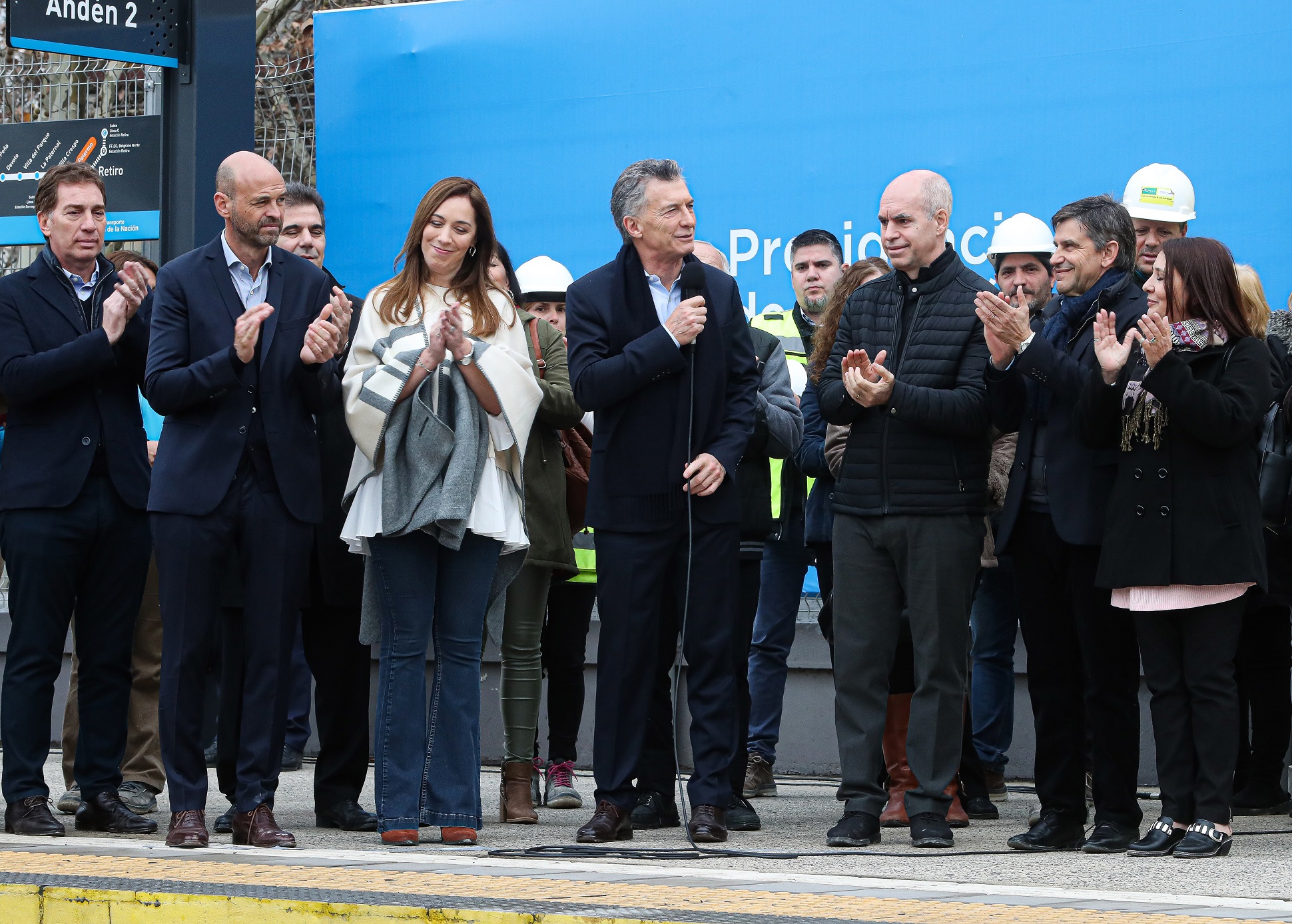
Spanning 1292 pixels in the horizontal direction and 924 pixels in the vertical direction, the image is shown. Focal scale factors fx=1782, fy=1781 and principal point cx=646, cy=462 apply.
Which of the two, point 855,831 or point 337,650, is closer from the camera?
point 855,831

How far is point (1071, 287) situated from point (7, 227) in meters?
5.35

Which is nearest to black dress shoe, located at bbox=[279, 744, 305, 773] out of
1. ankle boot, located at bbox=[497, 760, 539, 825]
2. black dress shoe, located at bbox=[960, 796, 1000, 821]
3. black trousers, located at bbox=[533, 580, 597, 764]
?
black trousers, located at bbox=[533, 580, 597, 764]

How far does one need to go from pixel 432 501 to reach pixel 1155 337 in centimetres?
231

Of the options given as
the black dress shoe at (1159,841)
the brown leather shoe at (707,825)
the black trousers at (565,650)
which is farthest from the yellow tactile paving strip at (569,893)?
the black trousers at (565,650)

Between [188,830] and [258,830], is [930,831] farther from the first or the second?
[188,830]

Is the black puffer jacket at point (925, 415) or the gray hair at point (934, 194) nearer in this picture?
the black puffer jacket at point (925, 415)

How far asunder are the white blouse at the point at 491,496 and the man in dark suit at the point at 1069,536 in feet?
5.12

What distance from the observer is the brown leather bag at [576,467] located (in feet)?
22.6

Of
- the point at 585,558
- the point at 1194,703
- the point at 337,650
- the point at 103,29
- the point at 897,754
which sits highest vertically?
the point at 103,29

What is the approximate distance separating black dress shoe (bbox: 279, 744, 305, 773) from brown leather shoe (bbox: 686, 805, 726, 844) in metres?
3.24

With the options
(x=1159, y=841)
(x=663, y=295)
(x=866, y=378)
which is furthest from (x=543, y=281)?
(x=1159, y=841)

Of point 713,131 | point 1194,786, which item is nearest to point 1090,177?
point 713,131

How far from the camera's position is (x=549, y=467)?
21.9ft

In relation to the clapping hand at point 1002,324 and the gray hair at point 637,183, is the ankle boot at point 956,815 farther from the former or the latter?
the gray hair at point 637,183
